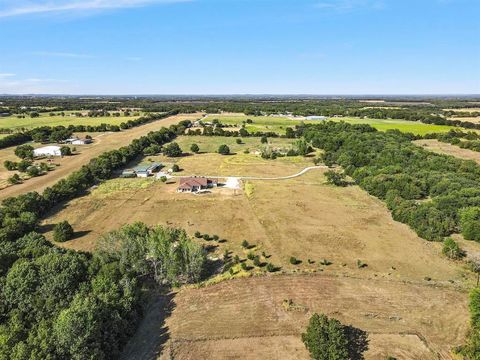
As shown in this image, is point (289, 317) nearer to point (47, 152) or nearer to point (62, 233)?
point (62, 233)

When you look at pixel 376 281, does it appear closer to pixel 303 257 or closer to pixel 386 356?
pixel 303 257

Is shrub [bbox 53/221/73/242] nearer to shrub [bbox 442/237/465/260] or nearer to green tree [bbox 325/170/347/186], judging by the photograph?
shrub [bbox 442/237/465/260]

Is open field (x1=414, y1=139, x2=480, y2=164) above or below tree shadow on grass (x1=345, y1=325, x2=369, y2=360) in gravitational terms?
above

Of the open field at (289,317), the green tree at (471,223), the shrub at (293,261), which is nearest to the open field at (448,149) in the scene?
the green tree at (471,223)

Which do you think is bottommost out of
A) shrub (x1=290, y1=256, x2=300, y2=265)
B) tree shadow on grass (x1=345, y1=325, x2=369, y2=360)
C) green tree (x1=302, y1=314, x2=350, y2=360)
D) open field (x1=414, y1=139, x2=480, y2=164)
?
tree shadow on grass (x1=345, y1=325, x2=369, y2=360)

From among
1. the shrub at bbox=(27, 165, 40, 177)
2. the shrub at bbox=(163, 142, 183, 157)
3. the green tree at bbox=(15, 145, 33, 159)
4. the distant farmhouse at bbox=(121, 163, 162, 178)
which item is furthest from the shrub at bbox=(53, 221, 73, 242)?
the green tree at bbox=(15, 145, 33, 159)

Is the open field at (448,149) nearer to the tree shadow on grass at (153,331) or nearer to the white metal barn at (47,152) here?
the tree shadow on grass at (153,331)
